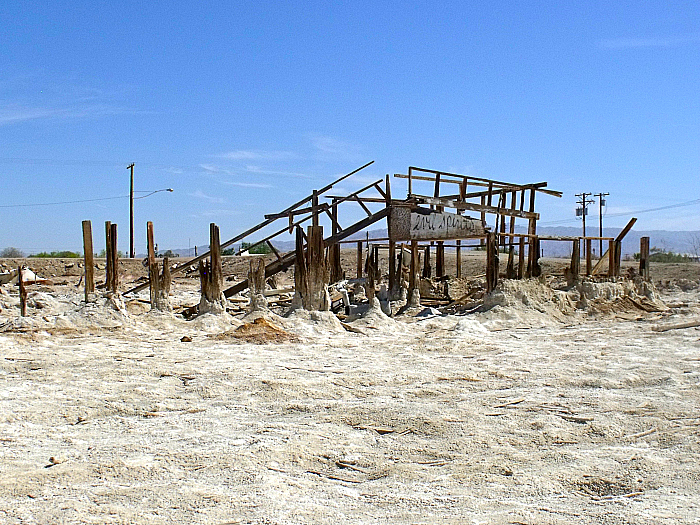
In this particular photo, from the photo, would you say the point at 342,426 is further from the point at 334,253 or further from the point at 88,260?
the point at 334,253

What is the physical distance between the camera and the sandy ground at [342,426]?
4.64 m

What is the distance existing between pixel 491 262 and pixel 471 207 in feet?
5.01

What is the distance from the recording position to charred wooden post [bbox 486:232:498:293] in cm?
1666

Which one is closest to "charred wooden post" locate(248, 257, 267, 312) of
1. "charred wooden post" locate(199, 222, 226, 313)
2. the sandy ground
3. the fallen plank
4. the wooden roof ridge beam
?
"charred wooden post" locate(199, 222, 226, 313)

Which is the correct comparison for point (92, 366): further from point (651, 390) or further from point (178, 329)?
point (651, 390)

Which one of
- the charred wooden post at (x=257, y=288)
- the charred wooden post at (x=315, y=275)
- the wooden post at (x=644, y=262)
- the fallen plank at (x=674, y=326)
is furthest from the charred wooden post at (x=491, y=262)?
the charred wooden post at (x=257, y=288)

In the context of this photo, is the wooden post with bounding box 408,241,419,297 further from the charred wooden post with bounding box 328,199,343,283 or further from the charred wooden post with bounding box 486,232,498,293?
the charred wooden post with bounding box 328,199,343,283

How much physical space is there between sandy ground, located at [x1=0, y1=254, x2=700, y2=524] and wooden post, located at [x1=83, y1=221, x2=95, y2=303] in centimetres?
78

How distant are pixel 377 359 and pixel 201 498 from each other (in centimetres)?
600

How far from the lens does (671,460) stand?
5.50 metres

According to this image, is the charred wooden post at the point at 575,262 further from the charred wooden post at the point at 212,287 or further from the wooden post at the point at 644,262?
the charred wooden post at the point at 212,287

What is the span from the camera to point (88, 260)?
13.7 meters

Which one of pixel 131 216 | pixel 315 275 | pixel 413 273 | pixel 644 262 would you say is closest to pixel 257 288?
pixel 315 275

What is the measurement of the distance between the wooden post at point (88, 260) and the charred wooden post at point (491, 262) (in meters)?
8.77
